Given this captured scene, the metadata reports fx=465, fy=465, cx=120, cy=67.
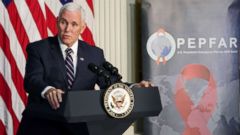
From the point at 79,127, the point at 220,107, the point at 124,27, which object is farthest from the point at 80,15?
the point at 220,107

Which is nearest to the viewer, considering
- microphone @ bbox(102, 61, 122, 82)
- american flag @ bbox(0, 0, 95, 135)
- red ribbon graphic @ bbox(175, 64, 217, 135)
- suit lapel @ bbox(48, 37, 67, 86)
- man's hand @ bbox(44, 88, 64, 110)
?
man's hand @ bbox(44, 88, 64, 110)

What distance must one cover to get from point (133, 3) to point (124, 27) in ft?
1.02

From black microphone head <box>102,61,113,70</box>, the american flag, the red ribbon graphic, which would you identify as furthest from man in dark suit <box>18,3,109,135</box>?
the red ribbon graphic

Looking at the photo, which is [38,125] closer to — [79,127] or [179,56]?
[79,127]

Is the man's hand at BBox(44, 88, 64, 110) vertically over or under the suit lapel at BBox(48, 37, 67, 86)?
under

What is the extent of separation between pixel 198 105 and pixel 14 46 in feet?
5.85

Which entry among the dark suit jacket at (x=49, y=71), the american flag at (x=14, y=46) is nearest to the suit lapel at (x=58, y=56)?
the dark suit jacket at (x=49, y=71)

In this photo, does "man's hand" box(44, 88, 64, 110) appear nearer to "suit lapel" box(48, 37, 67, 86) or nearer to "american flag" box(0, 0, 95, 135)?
"suit lapel" box(48, 37, 67, 86)

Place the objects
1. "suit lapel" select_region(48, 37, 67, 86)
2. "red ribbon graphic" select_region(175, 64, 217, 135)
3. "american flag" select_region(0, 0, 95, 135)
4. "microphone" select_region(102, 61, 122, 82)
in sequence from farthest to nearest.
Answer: "red ribbon graphic" select_region(175, 64, 217, 135) → "american flag" select_region(0, 0, 95, 135) → "suit lapel" select_region(48, 37, 67, 86) → "microphone" select_region(102, 61, 122, 82)

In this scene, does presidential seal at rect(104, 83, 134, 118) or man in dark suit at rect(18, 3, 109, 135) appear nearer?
presidential seal at rect(104, 83, 134, 118)

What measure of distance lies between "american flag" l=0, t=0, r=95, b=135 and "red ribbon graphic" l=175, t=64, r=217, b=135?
1407 mm

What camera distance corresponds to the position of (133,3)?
461 centimetres

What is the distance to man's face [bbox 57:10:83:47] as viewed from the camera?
205 cm

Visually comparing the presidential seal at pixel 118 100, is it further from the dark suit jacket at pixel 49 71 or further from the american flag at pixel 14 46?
the american flag at pixel 14 46
